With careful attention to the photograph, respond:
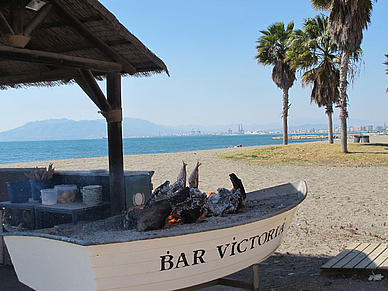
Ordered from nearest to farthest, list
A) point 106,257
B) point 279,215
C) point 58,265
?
point 106,257 < point 58,265 < point 279,215

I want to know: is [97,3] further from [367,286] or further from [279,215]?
[367,286]

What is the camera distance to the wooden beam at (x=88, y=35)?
16.1ft

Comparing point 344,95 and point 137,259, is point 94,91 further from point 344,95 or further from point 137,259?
point 344,95

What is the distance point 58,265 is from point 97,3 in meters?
3.19

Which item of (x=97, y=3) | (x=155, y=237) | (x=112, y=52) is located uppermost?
(x=97, y=3)

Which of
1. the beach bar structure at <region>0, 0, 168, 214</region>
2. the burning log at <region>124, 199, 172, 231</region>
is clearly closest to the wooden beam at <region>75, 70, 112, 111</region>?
the beach bar structure at <region>0, 0, 168, 214</region>

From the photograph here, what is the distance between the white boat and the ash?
3cm

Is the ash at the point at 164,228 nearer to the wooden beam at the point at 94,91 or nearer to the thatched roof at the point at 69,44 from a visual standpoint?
the wooden beam at the point at 94,91

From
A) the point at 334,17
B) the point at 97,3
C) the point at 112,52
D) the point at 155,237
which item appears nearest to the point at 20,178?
the point at 112,52

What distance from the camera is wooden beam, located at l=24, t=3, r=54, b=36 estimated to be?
4.46m

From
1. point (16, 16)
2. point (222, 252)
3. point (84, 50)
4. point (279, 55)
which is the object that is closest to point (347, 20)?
point (279, 55)

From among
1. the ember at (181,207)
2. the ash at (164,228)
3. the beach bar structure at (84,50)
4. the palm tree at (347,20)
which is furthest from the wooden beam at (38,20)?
the palm tree at (347,20)

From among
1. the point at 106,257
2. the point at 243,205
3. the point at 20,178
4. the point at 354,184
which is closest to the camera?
the point at 106,257

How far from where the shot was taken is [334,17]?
17516 millimetres
